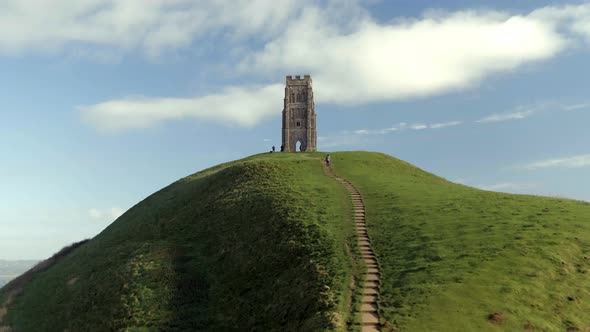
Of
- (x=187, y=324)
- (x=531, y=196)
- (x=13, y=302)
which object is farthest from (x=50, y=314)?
(x=531, y=196)

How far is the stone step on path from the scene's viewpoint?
25.5 metres

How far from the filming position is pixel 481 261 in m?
31.4

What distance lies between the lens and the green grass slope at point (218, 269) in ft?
106

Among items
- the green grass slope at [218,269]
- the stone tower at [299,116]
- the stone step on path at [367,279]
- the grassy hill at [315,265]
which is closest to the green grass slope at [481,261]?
the grassy hill at [315,265]

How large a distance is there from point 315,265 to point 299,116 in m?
83.6

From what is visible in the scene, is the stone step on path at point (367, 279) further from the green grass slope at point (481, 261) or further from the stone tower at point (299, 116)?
the stone tower at point (299, 116)

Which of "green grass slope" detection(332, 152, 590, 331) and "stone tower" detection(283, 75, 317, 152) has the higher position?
"stone tower" detection(283, 75, 317, 152)

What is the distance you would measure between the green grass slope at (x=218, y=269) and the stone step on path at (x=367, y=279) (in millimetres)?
991

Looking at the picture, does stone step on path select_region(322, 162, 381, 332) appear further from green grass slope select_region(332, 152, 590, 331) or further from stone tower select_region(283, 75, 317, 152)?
stone tower select_region(283, 75, 317, 152)

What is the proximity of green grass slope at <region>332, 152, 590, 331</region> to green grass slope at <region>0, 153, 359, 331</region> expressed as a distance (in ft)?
10.9

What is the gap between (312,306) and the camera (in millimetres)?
29109

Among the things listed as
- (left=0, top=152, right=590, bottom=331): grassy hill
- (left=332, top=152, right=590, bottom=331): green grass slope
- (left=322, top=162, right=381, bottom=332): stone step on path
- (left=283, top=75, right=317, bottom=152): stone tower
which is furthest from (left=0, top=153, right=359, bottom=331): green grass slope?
(left=283, top=75, right=317, bottom=152): stone tower

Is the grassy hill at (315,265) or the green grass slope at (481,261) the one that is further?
the grassy hill at (315,265)

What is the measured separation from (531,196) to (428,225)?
20.1 meters
